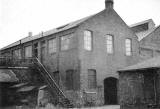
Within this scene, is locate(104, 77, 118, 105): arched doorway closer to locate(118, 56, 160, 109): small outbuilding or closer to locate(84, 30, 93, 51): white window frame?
locate(84, 30, 93, 51): white window frame

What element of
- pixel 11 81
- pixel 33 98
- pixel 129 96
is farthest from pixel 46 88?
pixel 129 96

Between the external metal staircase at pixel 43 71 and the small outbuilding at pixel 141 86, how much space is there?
487 centimetres

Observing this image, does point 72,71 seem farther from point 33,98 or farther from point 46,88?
point 33,98

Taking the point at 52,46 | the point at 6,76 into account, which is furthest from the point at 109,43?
the point at 6,76

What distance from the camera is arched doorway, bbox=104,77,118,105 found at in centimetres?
2567

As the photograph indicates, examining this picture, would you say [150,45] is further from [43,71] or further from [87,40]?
[43,71]

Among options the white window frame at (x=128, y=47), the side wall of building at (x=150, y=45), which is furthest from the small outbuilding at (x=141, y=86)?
the side wall of building at (x=150, y=45)

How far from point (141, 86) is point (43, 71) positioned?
10.7 meters

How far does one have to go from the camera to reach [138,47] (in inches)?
1147

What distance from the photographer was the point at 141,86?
19.0 meters

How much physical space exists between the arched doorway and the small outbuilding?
5.20 m

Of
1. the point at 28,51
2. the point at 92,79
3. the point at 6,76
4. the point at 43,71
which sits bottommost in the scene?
the point at 92,79

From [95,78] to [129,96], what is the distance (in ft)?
16.8

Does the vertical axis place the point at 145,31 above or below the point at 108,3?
below
